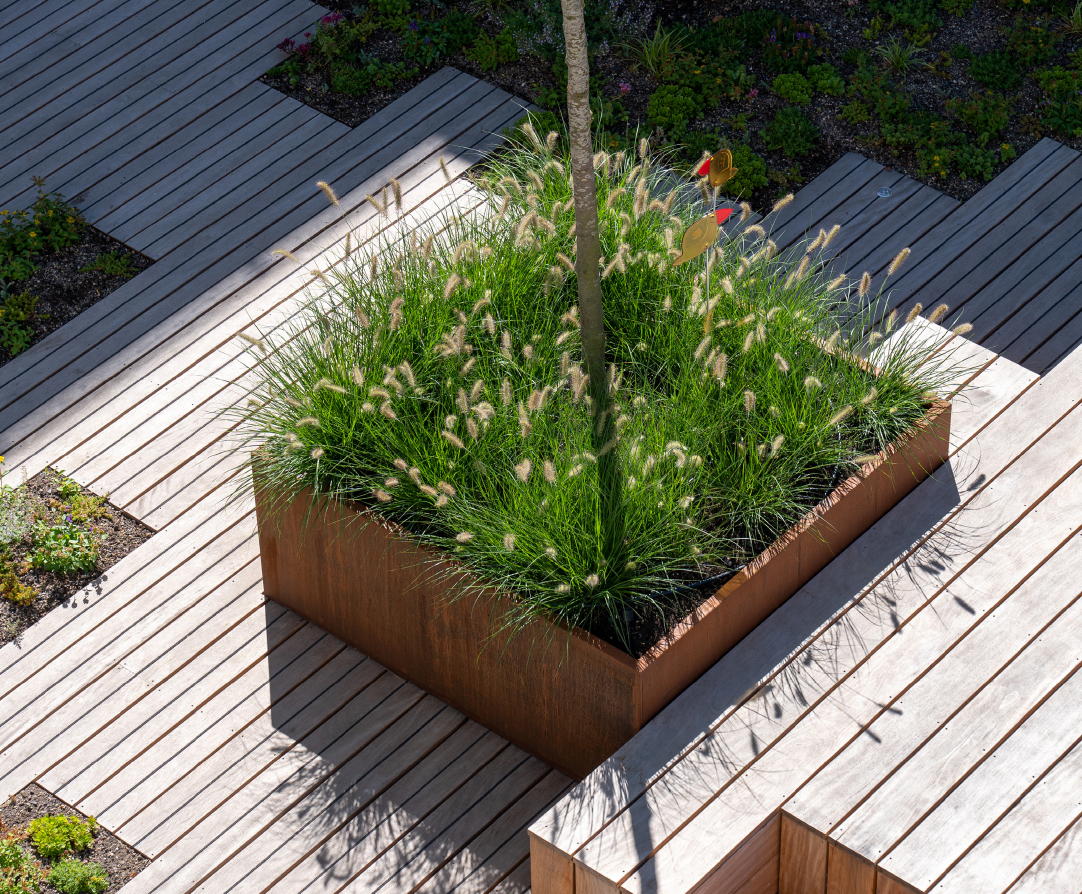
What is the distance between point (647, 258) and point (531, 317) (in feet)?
1.32

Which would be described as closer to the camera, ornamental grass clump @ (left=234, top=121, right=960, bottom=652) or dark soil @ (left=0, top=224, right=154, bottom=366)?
ornamental grass clump @ (left=234, top=121, right=960, bottom=652)

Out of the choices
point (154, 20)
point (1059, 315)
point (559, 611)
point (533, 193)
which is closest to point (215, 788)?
point (559, 611)

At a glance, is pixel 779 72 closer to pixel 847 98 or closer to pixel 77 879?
pixel 847 98

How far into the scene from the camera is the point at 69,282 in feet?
18.2

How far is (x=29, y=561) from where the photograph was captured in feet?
15.1

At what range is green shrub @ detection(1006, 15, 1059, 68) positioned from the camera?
6.44 meters

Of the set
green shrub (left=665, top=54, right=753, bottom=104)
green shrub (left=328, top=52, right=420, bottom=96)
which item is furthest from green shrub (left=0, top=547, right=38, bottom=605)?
green shrub (left=665, top=54, right=753, bottom=104)

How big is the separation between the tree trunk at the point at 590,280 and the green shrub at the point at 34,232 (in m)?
2.62

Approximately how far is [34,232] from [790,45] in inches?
133

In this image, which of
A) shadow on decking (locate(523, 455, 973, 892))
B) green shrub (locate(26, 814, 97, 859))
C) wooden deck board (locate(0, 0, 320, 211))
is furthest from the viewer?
wooden deck board (locate(0, 0, 320, 211))

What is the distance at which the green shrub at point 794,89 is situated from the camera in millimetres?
6234

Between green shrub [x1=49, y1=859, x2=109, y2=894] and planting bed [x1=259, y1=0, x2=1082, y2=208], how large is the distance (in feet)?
11.3

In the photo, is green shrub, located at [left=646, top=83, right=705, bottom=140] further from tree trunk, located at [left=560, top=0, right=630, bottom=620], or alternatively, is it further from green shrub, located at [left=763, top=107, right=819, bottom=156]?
tree trunk, located at [left=560, top=0, right=630, bottom=620]

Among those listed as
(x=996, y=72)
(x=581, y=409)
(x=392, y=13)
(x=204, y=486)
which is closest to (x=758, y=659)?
(x=581, y=409)
